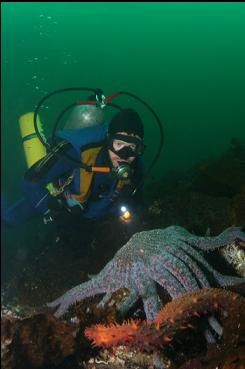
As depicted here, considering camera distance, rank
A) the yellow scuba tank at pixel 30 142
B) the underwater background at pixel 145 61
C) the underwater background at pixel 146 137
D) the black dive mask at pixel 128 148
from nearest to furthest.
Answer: the underwater background at pixel 146 137 < the black dive mask at pixel 128 148 < the yellow scuba tank at pixel 30 142 < the underwater background at pixel 145 61

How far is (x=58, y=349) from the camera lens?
3264mm

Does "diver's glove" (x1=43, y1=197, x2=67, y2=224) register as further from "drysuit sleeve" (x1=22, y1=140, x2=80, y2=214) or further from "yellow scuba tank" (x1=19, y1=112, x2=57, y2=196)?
"yellow scuba tank" (x1=19, y1=112, x2=57, y2=196)

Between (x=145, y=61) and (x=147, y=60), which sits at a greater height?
(x=147, y=60)

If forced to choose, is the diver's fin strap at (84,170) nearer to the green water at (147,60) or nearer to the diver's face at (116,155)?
the diver's face at (116,155)

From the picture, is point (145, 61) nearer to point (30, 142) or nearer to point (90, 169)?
point (30, 142)

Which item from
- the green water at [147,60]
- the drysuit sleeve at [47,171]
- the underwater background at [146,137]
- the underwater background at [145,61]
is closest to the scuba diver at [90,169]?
the drysuit sleeve at [47,171]

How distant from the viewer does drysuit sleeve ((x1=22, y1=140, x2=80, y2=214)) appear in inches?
264

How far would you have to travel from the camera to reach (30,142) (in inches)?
318

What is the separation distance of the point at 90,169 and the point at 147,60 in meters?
127

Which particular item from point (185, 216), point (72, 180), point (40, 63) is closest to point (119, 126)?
point (72, 180)

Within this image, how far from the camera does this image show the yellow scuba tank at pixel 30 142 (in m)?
7.97

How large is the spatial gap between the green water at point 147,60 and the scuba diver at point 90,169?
24.7 meters

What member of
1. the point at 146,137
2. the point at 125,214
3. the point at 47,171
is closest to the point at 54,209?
the point at 47,171

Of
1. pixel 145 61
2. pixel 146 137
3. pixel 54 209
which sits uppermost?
pixel 54 209
